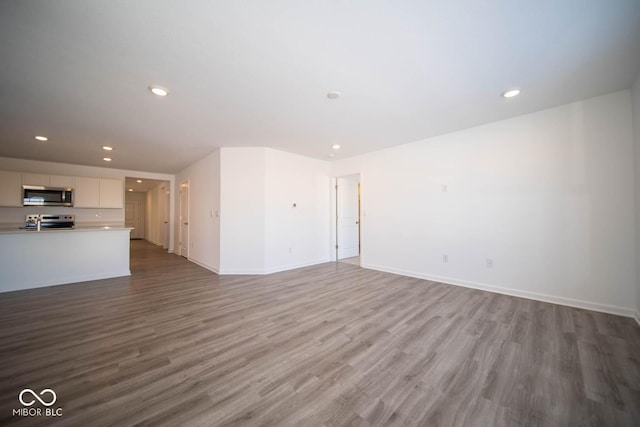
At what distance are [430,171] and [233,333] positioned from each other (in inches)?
154

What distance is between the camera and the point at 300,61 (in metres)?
1.98

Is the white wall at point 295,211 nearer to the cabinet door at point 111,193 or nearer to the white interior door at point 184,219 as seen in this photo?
the white interior door at point 184,219

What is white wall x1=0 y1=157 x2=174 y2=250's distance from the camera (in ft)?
16.4

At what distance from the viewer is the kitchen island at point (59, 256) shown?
3.42 metres

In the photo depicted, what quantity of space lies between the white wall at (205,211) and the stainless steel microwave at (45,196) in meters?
2.53

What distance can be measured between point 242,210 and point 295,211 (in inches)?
45.4

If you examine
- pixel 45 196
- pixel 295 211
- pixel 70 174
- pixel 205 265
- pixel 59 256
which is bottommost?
pixel 205 265

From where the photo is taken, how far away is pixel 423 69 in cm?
210

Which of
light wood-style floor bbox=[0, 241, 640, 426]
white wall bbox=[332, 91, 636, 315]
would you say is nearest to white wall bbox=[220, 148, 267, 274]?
light wood-style floor bbox=[0, 241, 640, 426]

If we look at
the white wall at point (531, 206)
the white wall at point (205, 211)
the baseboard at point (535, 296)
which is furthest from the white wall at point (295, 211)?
the baseboard at point (535, 296)

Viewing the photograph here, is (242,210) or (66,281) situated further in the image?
(242,210)
